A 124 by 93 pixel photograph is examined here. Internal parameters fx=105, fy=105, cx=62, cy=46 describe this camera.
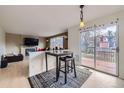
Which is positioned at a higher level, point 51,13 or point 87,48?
point 51,13

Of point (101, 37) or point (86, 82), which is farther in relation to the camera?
point (101, 37)

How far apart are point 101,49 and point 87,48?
2.50ft

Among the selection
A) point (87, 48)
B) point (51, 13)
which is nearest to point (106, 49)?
point (87, 48)

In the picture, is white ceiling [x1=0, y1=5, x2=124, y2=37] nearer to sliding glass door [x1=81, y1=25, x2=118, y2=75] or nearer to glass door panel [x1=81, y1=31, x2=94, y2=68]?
sliding glass door [x1=81, y1=25, x2=118, y2=75]

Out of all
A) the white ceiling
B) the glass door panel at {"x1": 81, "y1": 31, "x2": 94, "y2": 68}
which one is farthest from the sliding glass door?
→ the white ceiling

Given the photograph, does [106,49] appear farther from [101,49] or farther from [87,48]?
[87,48]

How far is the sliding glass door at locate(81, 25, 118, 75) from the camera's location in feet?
12.1

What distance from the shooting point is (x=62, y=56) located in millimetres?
3279

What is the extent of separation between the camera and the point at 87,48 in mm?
4891

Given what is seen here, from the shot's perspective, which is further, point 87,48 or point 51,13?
point 87,48
